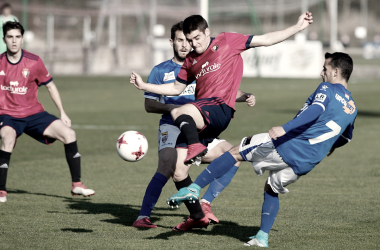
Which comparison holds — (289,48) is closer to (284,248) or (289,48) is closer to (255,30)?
(255,30)

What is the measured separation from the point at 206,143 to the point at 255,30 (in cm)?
3161

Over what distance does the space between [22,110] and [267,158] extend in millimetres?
3596

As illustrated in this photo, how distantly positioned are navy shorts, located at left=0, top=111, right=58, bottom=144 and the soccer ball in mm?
1268

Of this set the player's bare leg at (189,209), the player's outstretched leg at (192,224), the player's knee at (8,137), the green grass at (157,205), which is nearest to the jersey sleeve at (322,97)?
the green grass at (157,205)

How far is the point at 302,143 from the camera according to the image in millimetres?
5016

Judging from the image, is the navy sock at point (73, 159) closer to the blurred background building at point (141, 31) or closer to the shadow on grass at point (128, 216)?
the shadow on grass at point (128, 216)

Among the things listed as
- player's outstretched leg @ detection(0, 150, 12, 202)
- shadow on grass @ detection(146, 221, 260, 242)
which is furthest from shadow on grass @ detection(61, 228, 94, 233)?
player's outstretched leg @ detection(0, 150, 12, 202)

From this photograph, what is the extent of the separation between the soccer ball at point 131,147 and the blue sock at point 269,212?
5.90ft

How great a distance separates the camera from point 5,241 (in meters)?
5.23

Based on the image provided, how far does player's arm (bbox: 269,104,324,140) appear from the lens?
4.66 meters

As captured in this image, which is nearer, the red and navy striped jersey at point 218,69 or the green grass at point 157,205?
the green grass at point 157,205

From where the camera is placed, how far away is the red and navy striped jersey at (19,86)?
748cm

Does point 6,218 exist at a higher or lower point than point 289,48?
lower

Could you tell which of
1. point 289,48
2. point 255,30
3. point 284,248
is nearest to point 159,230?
point 284,248
